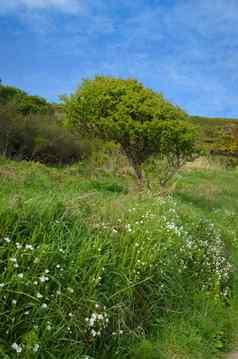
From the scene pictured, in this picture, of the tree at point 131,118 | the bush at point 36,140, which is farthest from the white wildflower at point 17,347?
the bush at point 36,140

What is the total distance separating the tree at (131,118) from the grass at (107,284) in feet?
11.6

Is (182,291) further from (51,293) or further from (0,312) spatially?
(0,312)

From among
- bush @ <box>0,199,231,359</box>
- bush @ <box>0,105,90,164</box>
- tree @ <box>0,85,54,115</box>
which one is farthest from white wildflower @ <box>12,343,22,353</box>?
tree @ <box>0,85,54,115</box>

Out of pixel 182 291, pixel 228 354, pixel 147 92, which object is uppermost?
pixel 147 92

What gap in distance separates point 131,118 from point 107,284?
Answer: 6109mm

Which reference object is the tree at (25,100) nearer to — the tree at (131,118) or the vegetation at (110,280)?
the tree at (131,118)

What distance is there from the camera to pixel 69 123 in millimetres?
10133

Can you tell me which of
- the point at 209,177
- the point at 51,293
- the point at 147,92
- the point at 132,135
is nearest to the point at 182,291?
the point at 51,293

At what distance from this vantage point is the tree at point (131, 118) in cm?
938

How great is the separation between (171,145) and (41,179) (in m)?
2.99

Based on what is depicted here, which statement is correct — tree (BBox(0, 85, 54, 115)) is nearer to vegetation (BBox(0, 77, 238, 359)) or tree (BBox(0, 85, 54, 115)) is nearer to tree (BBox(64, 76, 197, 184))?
tree (BBox(64, 76, 197, 184))

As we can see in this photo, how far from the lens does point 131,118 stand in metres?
9.43

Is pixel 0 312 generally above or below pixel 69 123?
below

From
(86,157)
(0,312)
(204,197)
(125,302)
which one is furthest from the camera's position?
(86,157)
